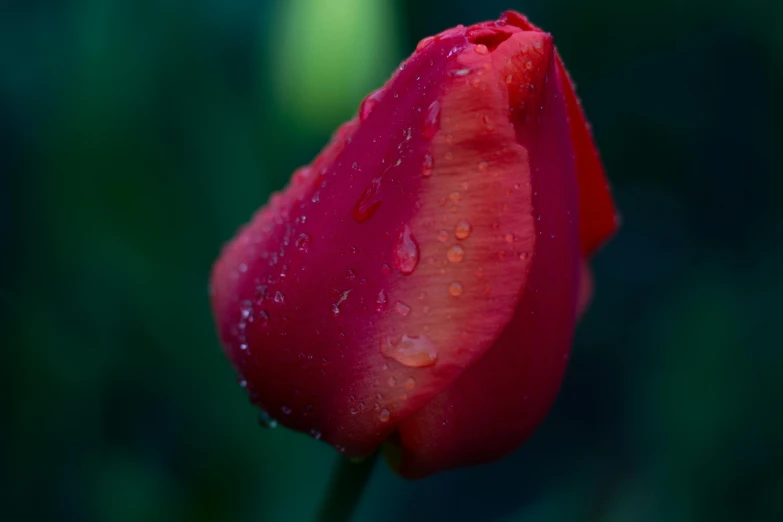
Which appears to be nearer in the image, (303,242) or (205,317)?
(303,242)

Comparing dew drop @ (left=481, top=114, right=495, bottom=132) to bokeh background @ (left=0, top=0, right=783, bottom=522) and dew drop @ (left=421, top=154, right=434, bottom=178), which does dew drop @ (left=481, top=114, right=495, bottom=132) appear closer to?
dew drop @ (left=421, top=154, right=434, bottom=178)

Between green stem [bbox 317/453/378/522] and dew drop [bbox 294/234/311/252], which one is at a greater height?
dew drop [bbox 294/234/311/252]

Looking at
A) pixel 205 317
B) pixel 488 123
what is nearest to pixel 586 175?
pixel 488 123

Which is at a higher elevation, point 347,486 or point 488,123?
point 488,123

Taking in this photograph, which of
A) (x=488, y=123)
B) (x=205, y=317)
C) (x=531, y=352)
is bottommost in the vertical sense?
(x=205, y=317)

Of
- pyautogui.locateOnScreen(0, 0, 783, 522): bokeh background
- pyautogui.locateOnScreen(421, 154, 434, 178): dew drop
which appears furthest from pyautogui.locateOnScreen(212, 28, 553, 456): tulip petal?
pyautogui.locateOnScreen(0, 0, 783, 522): bokeh background

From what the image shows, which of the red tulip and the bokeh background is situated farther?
the bokeh background

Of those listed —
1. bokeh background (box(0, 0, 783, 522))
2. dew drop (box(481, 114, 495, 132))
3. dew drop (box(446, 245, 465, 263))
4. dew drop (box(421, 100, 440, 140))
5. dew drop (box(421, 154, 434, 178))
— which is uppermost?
dew drop (box(421, 100, 440, 140))

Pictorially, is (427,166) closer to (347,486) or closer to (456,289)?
(456,289)
